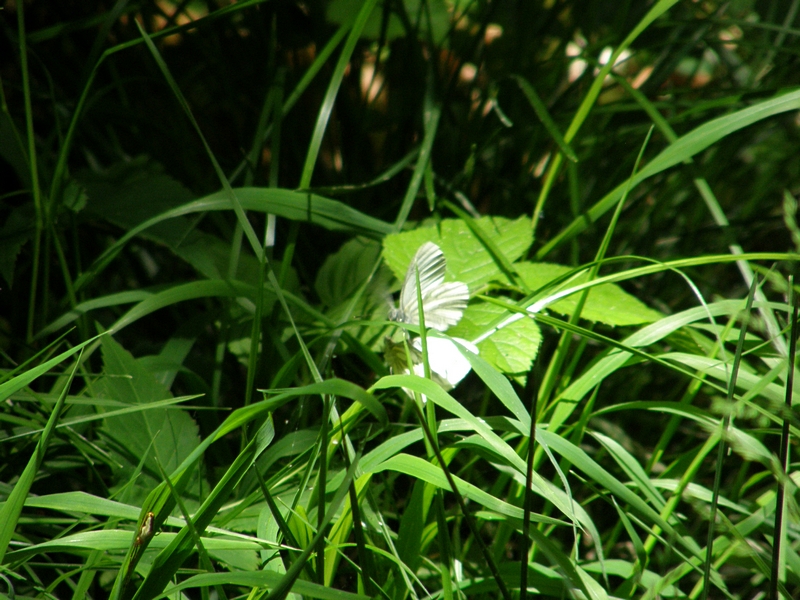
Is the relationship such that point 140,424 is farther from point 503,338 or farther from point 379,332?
point 503,338

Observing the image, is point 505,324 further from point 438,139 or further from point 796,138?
point 796,138

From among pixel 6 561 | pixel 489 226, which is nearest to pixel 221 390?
pixel 6 561

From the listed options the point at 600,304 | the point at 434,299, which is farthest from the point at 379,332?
the point at 600,304

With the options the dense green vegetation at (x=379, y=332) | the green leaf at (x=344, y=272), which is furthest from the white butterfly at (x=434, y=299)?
the green leaf at (x=344, y=272)

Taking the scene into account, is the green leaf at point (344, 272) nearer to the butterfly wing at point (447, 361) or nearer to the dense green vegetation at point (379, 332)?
the dense green vegetation at point (379, 332)

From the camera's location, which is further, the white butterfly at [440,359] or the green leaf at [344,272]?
the green leaf at [344,272]

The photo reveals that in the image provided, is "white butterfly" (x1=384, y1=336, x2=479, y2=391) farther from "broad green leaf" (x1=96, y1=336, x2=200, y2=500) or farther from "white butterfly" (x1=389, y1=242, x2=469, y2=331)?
"broad green leaf" (x1=96, y1=336, x2=200, y2=500)

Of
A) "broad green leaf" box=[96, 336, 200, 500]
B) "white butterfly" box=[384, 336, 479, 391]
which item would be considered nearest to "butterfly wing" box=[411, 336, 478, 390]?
"white butterfly" box=[384, 336, 479, 391]
